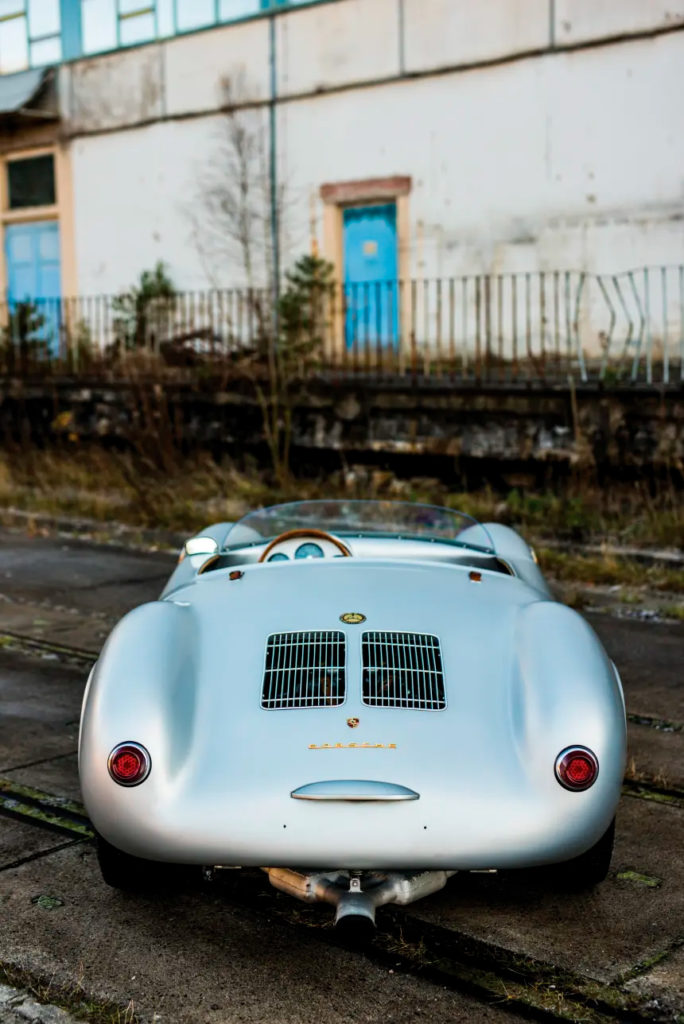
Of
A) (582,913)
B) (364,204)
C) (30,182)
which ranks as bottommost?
(582,913)

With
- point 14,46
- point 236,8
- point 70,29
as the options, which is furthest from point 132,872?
point 14,46

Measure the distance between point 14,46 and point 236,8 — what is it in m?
4.90

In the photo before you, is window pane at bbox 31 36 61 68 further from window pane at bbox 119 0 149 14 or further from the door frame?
the door frame

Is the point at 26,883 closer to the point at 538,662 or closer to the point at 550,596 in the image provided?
the point at 538,662

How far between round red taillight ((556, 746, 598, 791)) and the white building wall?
11154 millimetres

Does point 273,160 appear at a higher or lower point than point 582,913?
higher

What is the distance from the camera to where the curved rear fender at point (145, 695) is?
147 inches

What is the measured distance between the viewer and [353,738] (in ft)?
Result: 12.2

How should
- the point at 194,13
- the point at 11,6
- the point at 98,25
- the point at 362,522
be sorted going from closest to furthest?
the point at 362,522
the point at 194,13
the point at 98,25
the point at 11,6

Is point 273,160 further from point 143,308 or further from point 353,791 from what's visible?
point 353,791

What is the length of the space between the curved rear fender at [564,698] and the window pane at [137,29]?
55.0 ft

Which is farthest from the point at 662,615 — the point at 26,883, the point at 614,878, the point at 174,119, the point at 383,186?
the point at 174,119

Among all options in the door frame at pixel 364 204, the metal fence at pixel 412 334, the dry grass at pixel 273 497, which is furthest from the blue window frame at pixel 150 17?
the dry grass at pixel 273 497

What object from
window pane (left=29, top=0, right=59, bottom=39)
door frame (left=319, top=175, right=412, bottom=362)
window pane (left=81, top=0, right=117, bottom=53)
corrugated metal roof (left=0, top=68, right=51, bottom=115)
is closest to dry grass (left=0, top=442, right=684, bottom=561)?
door frame (left=319, top=175, right=412, bottom=362)
